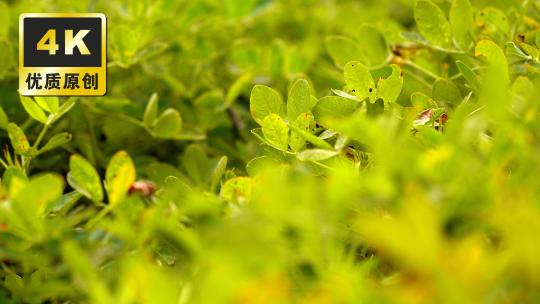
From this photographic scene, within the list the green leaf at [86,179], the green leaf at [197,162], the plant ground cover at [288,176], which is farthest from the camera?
the green leaf at [197,162]

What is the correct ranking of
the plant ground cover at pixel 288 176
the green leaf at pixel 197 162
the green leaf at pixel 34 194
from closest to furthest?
the plant ground cover at pixel 288 176
the green leaf at pixel 34 194
the green leaf at pixel 197 162

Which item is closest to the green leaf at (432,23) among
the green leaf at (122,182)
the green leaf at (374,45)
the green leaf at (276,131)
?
the green leaf at (374,45)

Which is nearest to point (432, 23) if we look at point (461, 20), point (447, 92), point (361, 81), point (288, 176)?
point (461, 20)

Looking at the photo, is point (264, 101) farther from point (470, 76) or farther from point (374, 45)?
point (374, 45)

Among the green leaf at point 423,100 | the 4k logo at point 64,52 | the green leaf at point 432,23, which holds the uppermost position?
the green leaf at point 432,23

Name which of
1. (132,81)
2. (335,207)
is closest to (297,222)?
(335,207)

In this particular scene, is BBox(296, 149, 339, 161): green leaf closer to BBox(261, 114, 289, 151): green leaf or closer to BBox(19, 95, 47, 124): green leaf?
BBox(261, 114, 289, 151): green leaf

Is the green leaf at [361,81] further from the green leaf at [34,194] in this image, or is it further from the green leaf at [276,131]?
the green leaf at [34,194]

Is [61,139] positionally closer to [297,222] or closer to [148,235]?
[148,235]
